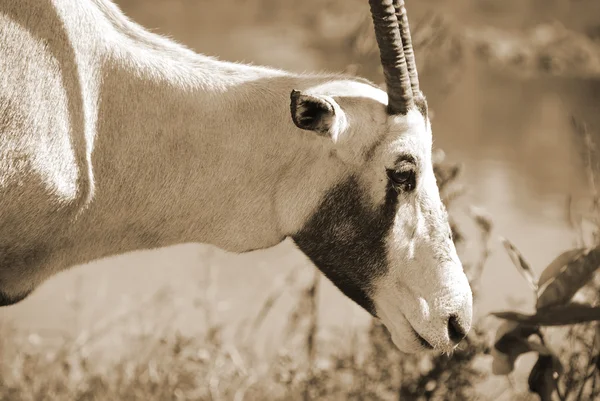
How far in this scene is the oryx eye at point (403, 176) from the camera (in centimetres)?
368

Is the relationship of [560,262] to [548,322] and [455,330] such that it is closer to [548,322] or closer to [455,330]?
[548,322]

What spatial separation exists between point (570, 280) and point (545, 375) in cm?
46

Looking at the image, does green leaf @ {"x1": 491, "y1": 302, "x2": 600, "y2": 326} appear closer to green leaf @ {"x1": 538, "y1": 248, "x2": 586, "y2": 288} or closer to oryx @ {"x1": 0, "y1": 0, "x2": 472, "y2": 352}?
green leaf @ {"x1": 538, "y1": 248, "x2": 586, "y2": 288}

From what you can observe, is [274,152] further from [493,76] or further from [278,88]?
[493,76]

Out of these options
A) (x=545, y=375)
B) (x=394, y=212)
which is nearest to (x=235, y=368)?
(x=545, y=375)

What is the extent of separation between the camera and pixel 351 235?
12.4 ft

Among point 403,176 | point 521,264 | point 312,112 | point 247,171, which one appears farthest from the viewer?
point 521,264

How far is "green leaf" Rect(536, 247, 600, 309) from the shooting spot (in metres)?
4.46

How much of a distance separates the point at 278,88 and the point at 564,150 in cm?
759

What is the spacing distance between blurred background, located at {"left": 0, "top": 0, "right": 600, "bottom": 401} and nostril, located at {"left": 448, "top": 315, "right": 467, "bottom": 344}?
1.11m

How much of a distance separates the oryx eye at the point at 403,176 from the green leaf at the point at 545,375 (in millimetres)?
1298

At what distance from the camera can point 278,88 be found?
12.8 ft

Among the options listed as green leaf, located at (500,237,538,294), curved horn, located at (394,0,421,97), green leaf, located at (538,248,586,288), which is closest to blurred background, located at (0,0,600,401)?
green leaf, located at (500,237,538,294)

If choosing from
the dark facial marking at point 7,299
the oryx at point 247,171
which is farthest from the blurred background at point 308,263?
the dark facial marking at point 7,299
